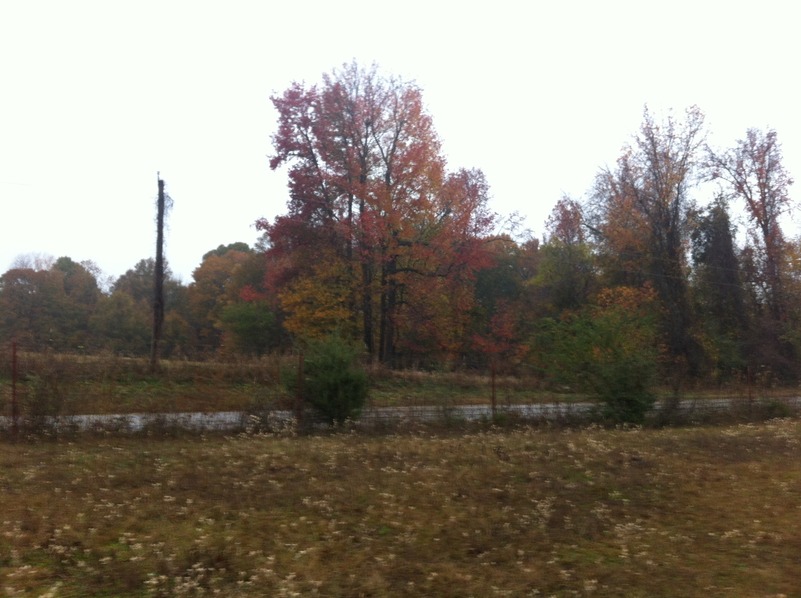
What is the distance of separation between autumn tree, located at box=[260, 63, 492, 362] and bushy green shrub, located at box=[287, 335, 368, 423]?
1793 centimetres

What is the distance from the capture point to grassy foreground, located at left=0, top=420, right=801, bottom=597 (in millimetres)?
6602

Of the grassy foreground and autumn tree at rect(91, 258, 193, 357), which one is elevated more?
autumn tree at rect(91, 258, 193, 357)

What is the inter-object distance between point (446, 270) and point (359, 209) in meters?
5.13

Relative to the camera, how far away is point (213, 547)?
732 cm

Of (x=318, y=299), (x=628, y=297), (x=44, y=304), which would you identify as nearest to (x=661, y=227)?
(x=628, y=297)

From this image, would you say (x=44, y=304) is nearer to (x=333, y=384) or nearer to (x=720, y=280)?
(x=333, y=384)

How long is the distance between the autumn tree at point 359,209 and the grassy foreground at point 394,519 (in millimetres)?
21595

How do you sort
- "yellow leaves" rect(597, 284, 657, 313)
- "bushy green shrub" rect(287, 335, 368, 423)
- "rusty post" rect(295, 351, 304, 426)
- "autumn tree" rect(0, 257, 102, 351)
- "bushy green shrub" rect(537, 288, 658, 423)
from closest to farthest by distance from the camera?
"rusty post" rect(295, 351, 304, 426), "bushy green shrub" rect(287, 335, 368, 423), "bushy green shrub" rect(537, 288, 658, 423), "yellow leaves" rect(597, 284, 657, 313), "autumn tree" rect(0, 257, 102, 351)

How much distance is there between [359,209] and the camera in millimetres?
34750

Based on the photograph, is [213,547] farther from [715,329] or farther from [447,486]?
[715,329]

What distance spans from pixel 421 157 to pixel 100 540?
2928 centimetres

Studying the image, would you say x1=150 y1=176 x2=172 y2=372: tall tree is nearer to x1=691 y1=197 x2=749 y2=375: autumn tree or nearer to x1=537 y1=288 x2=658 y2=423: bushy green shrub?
x1=537 y1=288 x2=658 y2=423: bushy green shrub

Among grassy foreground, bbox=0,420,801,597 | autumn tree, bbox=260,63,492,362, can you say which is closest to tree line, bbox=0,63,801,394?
autumn tree, bbox=260,63,492,362

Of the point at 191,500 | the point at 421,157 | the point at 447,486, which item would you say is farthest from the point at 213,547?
the point at 421,157
